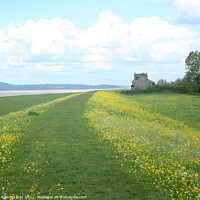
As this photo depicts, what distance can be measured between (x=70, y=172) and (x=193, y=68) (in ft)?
274

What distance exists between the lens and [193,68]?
83000 millimetres

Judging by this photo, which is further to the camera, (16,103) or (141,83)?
(141,83)

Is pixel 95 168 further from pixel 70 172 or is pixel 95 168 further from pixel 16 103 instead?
pixel 16 103

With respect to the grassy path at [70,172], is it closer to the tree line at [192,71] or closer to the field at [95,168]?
the field at [95,168]

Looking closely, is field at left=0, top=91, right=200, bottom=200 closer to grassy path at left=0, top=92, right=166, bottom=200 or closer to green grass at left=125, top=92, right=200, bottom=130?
grassy path at left=0, top=92, right=166, bottom=200

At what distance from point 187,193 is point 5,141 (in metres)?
11.1

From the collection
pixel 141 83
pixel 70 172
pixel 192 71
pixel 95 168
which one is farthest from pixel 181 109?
pixel 141 83

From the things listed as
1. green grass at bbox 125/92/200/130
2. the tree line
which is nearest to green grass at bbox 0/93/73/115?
green grass at bbox 125/92/200/130

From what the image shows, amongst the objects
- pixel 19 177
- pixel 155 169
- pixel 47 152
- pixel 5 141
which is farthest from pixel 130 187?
pixel 5 141

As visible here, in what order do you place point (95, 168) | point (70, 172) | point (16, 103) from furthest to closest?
1. point (16, 103)
2. point (95, 168)
3. point (70, 172)

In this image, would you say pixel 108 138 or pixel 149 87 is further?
pixel 149 87

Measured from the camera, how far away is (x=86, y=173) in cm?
936

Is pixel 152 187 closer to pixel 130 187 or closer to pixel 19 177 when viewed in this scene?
pixel 130 187

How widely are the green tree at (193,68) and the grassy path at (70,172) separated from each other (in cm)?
7619
